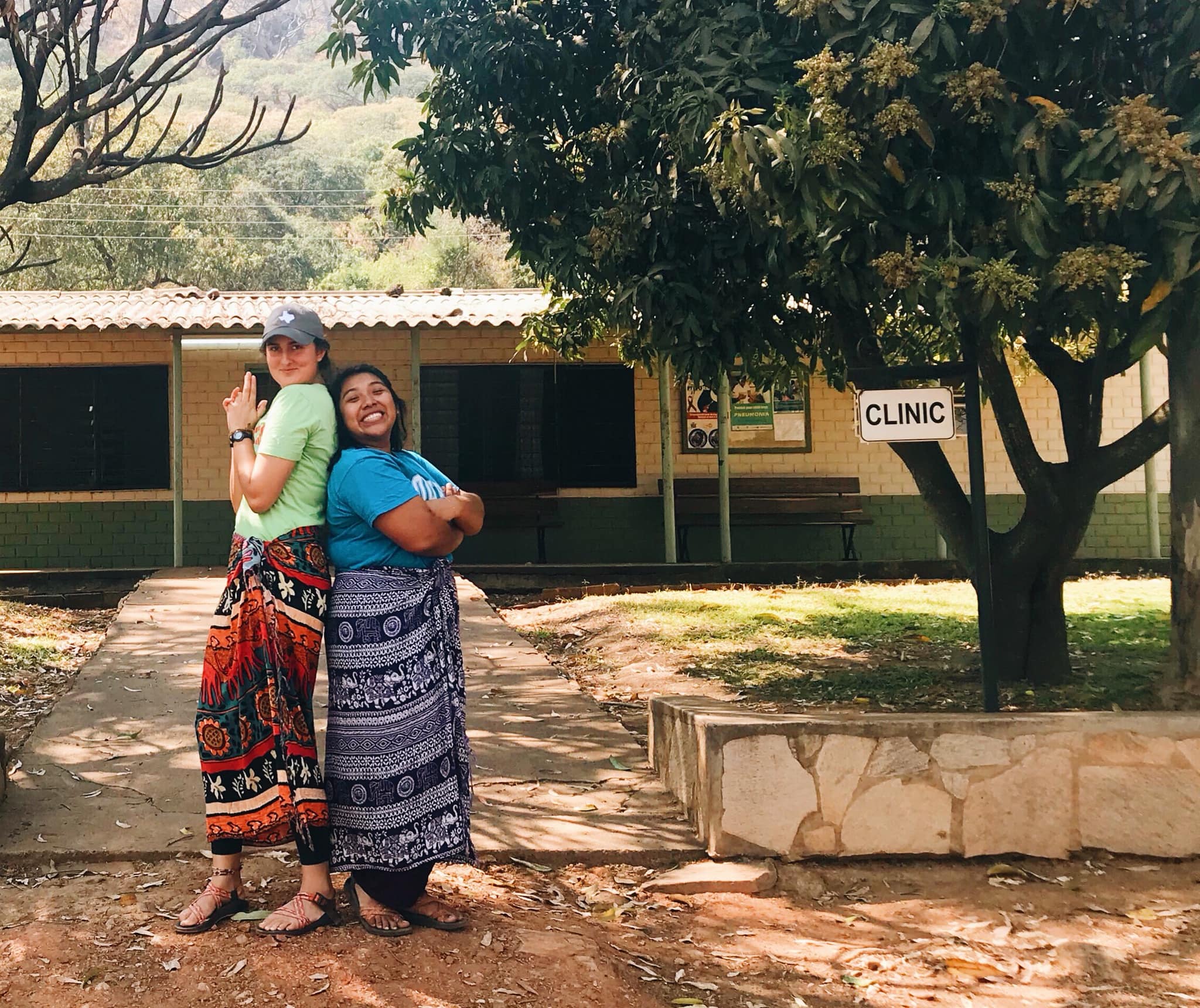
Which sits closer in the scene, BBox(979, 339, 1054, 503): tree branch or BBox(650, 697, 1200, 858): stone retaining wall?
BBox(650, 697, 1200, 858): stone retaining wall

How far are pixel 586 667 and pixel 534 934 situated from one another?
192 inches

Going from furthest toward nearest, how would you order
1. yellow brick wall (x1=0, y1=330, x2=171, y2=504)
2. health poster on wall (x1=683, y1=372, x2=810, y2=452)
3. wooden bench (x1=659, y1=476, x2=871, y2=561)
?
health poster on wall (x1=683, y1=372, x2=810, y2=452), wooden bench (x1=659, y1=476, x2=871, y2=561), yellow brick wall (x1=0, y1=330, x2=171, y2=504)

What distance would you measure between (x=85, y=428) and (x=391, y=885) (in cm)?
1154

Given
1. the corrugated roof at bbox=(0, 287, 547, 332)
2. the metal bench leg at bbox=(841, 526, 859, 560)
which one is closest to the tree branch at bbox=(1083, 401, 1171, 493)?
the corrugated roof at bbox=(0, 287, 547, 332)

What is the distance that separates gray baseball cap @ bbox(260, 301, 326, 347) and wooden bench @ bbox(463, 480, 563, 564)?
9.90 metres

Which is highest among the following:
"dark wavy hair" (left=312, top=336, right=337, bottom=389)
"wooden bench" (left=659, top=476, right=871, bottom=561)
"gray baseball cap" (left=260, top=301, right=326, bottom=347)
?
"gray baseball cap" (left=260, top=301, right=326, bottom=347)

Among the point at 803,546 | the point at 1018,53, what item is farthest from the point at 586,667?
the point at 803,546

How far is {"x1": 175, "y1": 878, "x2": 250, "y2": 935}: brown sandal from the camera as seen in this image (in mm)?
3404

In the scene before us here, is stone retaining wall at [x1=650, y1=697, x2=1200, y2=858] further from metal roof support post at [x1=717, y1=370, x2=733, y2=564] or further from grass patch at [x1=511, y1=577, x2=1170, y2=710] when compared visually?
metal roof support post at [x1=717, y1=370, x2=733, y2=564]

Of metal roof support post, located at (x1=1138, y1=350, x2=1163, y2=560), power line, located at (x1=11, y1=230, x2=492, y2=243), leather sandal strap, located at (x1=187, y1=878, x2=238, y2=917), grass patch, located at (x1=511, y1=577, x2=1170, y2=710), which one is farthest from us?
power line, located at (x1=11, y1=230, x2=492, y2=243)

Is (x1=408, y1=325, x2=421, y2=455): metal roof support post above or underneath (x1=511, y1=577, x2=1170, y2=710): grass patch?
above

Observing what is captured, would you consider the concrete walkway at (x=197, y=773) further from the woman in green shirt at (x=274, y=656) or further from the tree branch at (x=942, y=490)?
the tree branch at (x=942, y=490)

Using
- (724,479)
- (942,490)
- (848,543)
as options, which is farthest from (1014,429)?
(848,543)

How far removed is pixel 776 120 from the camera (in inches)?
194
